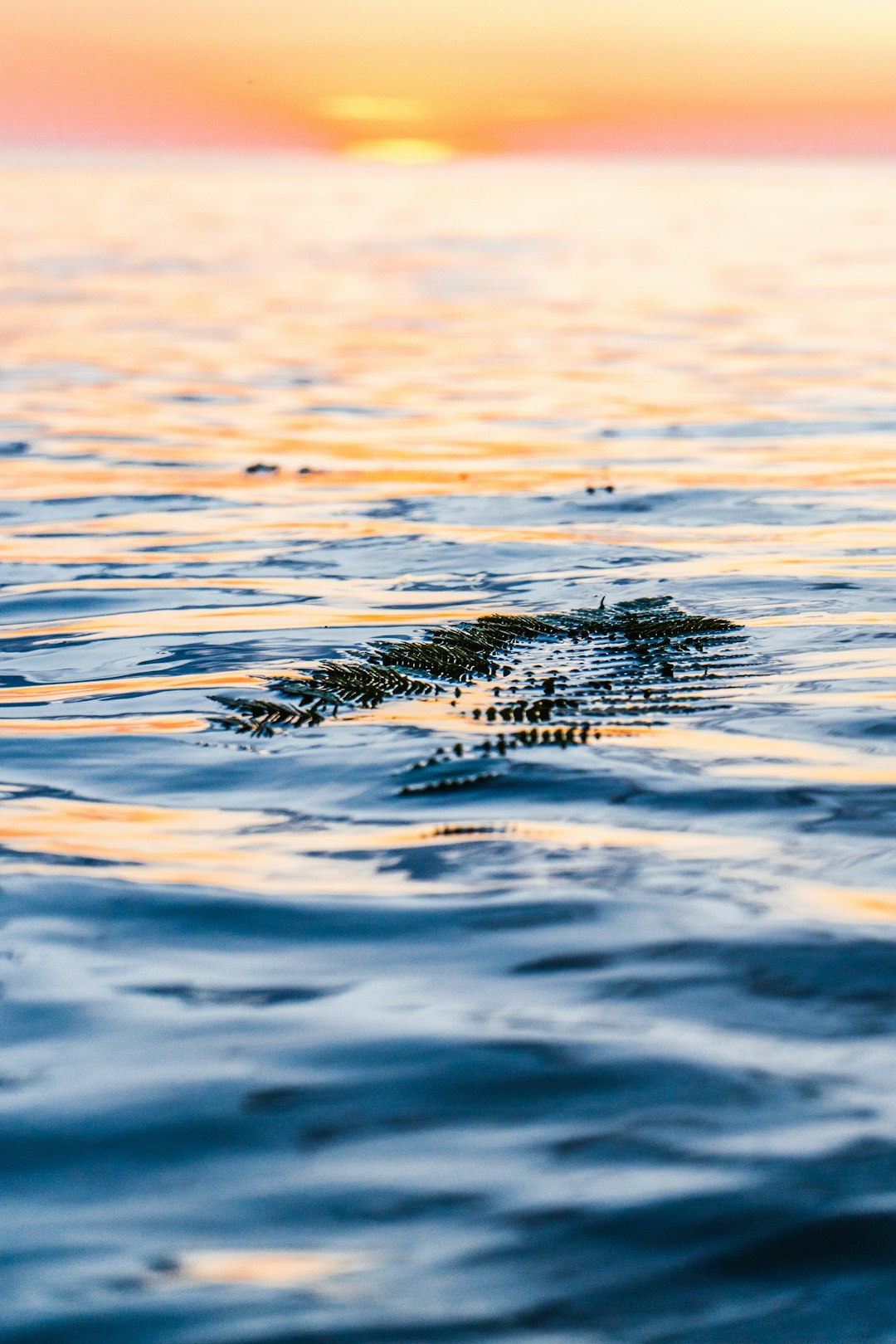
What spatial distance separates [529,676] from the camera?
6812 mm

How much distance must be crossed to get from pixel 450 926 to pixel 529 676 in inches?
97.3

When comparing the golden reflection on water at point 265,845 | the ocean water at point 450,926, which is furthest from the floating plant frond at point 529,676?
the golden reflection on water at point 265,845

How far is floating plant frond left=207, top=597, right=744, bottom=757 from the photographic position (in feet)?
20.7

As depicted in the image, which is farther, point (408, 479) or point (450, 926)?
point (408, 479)

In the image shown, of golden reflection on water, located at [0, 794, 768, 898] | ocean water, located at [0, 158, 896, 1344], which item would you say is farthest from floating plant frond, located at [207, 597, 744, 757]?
golden reflection on water, located at [0, 794, 768, 898]

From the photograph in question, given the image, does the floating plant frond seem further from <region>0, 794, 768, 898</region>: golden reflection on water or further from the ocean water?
<region>0, 794, 768, 898</region>: golden reflection on water

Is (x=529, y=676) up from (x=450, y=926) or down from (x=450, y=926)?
up

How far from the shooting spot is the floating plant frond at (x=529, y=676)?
6309 mm

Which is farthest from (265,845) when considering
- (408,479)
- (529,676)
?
(408,479)

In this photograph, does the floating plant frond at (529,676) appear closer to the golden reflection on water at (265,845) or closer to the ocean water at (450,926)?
the ocean water at (450,926)

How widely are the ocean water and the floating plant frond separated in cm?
4

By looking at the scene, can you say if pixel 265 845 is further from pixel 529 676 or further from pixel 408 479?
pixel 408 479

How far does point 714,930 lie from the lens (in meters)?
4.39

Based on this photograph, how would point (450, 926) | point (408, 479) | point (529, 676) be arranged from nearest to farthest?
point (450, 926) < point (529, 676) < point (408, 479)
